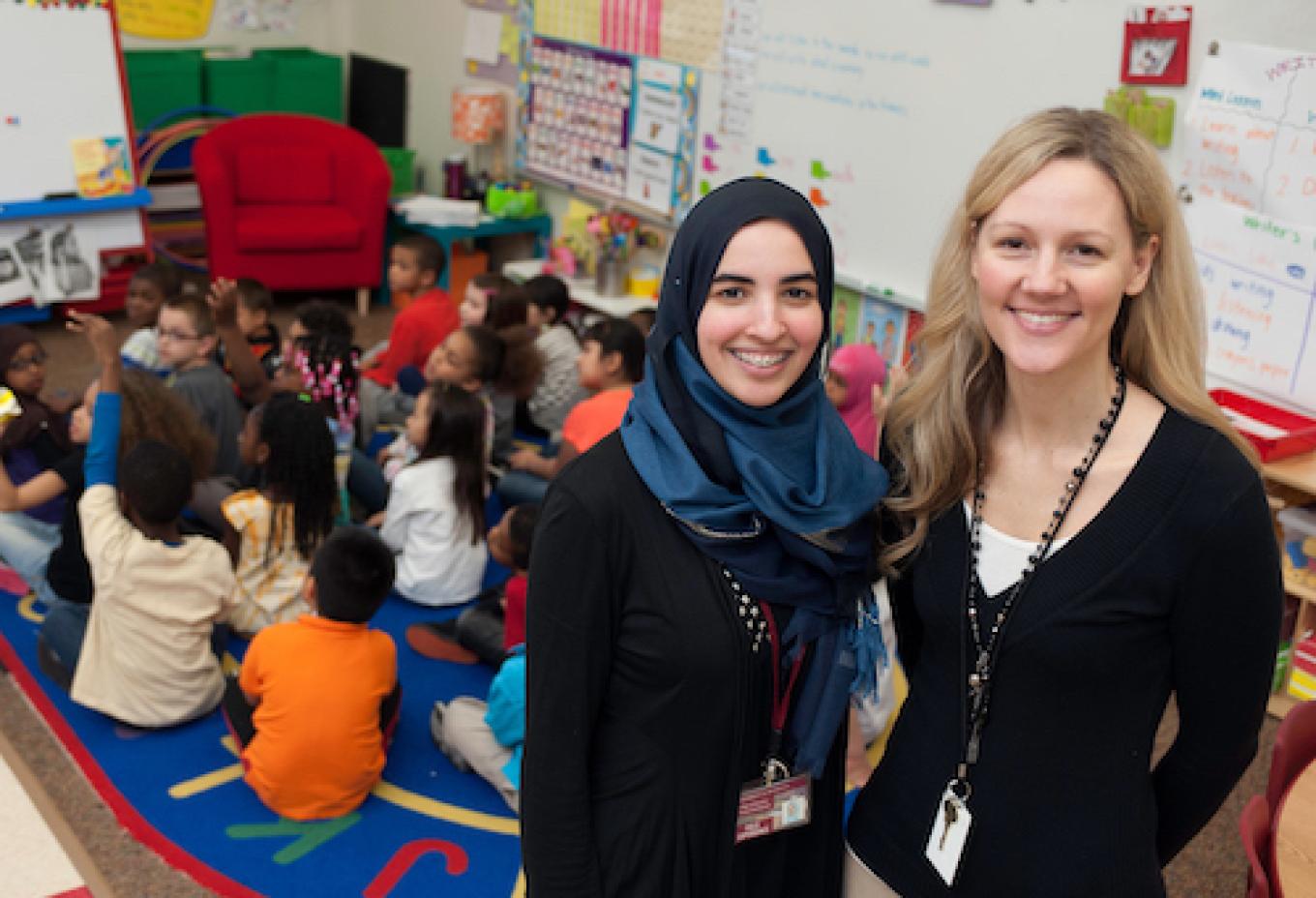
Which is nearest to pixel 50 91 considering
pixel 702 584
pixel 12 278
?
pixel 12 278

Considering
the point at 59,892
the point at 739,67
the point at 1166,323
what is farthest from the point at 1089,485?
the point at 739,67

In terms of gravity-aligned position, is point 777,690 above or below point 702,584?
below

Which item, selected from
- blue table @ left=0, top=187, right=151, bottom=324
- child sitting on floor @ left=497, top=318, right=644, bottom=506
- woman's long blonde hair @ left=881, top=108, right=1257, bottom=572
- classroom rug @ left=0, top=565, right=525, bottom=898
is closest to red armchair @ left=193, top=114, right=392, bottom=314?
blue table @ left=0, top=187, right=151, bottom=324

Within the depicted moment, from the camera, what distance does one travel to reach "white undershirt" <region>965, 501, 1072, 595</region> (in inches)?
64.4

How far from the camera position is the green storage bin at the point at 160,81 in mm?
7672

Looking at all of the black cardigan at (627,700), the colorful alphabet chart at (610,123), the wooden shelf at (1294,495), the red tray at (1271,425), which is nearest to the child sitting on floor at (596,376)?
the colorful alphabet chart at (610,123)

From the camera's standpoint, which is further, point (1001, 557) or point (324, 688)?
point (324, 688)

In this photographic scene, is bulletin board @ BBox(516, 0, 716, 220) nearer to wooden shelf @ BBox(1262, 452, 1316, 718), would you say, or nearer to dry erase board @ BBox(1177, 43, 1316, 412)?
dry erase board @ BBox(1177, 43, 1316, 412)

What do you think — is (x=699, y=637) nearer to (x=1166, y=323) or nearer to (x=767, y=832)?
(x=767, y=832)

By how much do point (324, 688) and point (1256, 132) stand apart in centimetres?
312

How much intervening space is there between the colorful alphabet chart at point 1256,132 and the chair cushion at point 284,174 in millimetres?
4969

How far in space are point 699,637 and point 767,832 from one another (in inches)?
13.0

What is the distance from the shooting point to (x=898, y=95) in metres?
5.30

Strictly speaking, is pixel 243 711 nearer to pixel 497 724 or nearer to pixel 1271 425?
pixel 497 724
